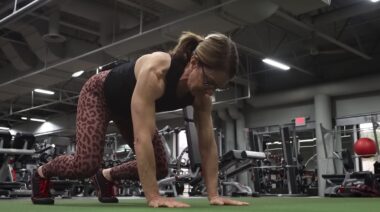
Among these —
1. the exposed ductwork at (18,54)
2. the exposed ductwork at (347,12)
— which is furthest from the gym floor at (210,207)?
the exposed ductwork at (18,54)

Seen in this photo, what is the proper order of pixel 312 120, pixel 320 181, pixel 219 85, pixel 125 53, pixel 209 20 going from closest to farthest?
pixel 219 85 < pixel 209 20 < pixel 125 53 < pixel 320 181 < pixel 312 120

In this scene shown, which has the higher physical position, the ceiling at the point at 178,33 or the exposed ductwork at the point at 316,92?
the ceiling at the point at 178,33

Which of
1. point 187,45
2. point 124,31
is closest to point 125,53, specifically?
point 124,31

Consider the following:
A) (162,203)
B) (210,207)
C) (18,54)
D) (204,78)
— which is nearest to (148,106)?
(204,78)

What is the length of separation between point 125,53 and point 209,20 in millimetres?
1818

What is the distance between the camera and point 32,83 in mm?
8594

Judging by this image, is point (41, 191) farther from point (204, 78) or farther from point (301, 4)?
point (301, 4)

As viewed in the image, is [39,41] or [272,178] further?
[272,178]

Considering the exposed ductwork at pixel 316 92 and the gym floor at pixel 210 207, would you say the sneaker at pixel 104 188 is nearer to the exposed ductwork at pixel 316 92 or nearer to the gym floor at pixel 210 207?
the gym floor at pixel 210 207

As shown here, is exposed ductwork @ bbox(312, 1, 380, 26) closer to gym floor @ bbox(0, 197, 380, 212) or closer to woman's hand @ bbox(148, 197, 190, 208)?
gym floor @ bbox(0, 197, 380, 212)

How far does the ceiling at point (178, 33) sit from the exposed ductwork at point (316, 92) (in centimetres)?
31

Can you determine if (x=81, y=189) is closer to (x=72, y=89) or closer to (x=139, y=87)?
(x=72, y=89)

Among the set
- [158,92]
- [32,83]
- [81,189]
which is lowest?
[81,189]

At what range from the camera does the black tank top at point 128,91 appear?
70.1 inches
